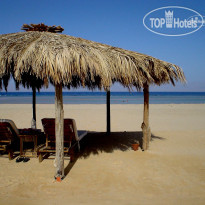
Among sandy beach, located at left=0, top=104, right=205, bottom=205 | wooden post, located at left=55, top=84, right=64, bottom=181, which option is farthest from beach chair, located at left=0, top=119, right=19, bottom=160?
wooden post, located at left=55, top=84, right=64, bottom=181

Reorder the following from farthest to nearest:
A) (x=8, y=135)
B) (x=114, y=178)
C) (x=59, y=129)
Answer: (x=8, y=135) < (x=114, y=178) < (x=59, y=129)

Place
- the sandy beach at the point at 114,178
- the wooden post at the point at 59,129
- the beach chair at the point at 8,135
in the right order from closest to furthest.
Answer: the sandy beach at the point at 114,178 → the wooden post at the point at 59,129 → the beach chair at the point at 8,135

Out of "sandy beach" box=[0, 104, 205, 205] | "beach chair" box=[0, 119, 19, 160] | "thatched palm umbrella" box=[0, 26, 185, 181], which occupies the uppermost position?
"thatched palm umbrella" box=[0, 26, 185, 181]

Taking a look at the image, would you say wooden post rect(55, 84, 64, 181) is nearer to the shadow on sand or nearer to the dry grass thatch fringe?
the dry grass thatch fringe

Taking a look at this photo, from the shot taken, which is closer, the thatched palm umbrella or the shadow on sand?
the thatched palm umbrella

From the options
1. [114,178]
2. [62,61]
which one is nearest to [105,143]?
[114,178]

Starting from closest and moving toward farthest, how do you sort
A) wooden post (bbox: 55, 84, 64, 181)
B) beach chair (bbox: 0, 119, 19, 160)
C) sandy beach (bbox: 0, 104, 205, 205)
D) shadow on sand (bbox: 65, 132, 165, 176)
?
sandy beach (bbox: 0, 104, 205, 205) → wooden post (bbox: 55, 84, 64, 181) → beach chair (bbox: 0, 119, 19, 160) → shadow on sand (bbox: 65, 132, 165, 176)

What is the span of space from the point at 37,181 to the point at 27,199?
486 millimetres

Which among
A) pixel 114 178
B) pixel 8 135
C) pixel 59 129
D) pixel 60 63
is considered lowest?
pixel 114 178

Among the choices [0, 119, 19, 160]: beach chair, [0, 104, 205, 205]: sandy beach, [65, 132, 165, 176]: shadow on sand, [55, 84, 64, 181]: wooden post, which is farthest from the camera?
[65, 132, 165, 176]: shadow on sand

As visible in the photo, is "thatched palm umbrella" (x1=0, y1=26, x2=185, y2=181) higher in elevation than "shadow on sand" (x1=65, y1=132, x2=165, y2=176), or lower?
higher

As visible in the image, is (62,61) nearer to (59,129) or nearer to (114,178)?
(59,129)

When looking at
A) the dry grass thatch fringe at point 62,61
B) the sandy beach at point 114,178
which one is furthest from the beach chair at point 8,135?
the dry grass thatch fringe at point 62,61

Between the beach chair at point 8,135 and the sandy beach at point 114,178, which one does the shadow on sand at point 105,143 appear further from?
the beach chair at point 8,135
